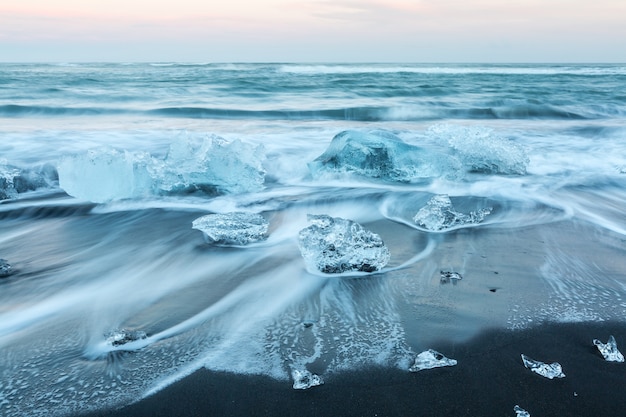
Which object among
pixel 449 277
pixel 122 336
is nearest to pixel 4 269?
pixel 122 336

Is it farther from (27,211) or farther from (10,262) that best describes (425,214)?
(27,211)

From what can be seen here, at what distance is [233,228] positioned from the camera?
10.7 ft

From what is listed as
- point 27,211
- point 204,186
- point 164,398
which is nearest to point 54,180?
point 27,211

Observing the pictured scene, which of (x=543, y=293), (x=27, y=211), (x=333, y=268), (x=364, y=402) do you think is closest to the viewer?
(x=364, y=402)

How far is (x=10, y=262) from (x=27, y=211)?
1268 millimetres

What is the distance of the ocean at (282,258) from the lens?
6.42ft

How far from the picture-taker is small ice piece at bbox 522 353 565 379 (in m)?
1.80

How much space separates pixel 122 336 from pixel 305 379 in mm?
848

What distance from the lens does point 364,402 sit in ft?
5.51

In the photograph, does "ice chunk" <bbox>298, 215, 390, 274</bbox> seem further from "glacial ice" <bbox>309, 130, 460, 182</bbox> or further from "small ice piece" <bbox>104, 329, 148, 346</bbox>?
"glacial ice" <bbox>309, 130, 460, 182</bbox>

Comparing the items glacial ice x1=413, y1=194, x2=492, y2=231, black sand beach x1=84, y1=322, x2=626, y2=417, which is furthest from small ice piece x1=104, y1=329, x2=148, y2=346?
glacial ice x1=413, y1=194, x2=492, y2=231

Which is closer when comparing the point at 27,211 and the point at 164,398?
the point at 164,398

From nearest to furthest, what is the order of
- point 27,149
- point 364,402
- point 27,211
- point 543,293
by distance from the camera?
point 364,402
point 543,293
point 27,211
point 27,149

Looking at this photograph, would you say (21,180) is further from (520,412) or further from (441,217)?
(520,412)
